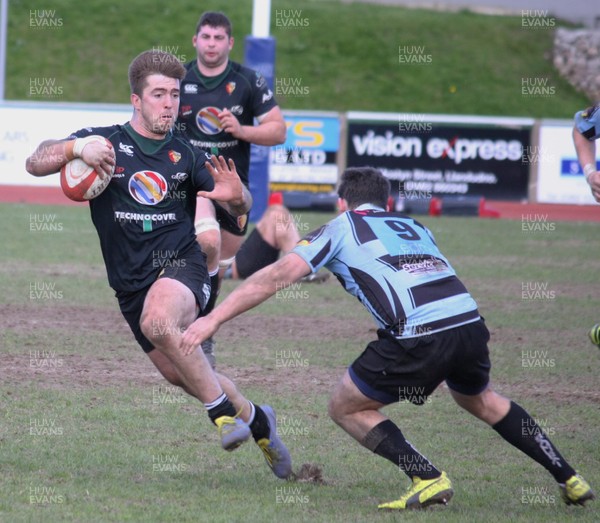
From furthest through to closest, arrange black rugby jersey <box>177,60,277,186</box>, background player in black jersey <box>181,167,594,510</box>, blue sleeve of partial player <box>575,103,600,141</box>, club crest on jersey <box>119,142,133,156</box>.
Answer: black rugby jersey <box>177,60,277,186</box>
blue sleeve of partial player <box>575,103,600,141</box>
club crest on jersey <box>119,142,133,156</box>
background player in black jersey <box>181,167,594,510</box>

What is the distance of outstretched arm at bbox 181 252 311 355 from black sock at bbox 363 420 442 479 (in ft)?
2.71

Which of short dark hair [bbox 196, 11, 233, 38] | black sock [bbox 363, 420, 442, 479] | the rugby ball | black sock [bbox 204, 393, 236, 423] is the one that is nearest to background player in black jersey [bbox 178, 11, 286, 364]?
short dark hair [bbox 196, 11, 233, 38]

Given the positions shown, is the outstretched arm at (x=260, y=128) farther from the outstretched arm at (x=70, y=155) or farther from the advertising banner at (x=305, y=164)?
the advertising banner at (x=305, y=164)

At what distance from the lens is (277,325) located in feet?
32.1

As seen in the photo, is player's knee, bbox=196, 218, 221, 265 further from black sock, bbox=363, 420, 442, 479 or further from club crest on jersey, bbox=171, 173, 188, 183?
black sock, bbox=363, 420, 442, 479

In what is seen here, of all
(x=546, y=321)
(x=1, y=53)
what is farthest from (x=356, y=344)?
(x=1, y=53)

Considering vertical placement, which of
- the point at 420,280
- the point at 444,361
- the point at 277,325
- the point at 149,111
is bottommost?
the point at 277,325

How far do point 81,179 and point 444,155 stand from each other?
16204 mm

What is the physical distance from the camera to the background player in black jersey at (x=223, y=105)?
8180 mm

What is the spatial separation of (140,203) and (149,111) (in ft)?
1.66

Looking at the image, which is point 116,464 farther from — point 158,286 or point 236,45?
point 236,45

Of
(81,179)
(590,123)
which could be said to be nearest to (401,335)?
(81,179)

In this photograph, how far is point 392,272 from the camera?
16.2 ft

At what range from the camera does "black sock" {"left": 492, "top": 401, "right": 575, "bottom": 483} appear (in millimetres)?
5008
